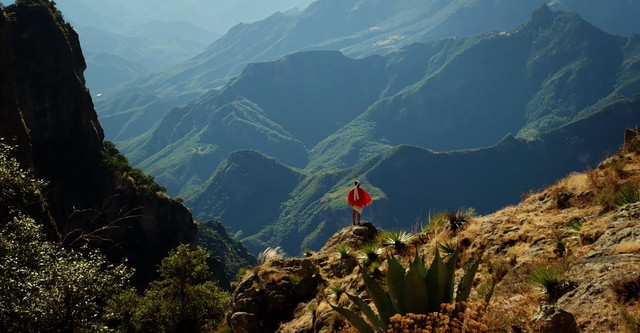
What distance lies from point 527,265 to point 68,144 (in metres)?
81.3

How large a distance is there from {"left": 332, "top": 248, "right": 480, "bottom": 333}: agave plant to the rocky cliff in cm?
68

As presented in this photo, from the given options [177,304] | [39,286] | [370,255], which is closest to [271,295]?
[370,255]

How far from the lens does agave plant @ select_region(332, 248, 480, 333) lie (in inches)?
308

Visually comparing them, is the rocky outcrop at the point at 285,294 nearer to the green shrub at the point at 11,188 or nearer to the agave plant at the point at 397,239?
the agave plant at the point at 397,239

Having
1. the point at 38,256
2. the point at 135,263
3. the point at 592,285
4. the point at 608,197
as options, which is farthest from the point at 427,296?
the point at 135,263

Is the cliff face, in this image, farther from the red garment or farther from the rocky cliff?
the rocky cliff

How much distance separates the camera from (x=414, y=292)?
7844mm

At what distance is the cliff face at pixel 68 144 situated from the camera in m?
70.7

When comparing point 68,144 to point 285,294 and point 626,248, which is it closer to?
point 285,294

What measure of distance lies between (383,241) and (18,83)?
7543cm

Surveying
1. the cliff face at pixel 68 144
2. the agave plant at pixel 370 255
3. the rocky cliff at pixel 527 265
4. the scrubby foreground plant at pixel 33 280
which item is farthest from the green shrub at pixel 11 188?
the cliff face at pixel 68 144

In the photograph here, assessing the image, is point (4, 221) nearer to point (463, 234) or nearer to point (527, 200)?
point (463, 234)

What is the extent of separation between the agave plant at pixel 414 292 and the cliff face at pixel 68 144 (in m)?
66.7

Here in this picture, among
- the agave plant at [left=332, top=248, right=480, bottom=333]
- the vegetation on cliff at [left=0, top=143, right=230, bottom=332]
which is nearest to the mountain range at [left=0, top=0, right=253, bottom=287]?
the vegetation on cliff at [left=0, top=143, right=230, bottom=332]
